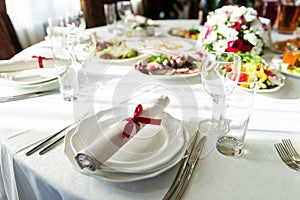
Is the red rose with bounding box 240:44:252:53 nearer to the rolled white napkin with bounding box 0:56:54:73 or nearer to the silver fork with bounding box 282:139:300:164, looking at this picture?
the silver fork with bounding box 282:139:300:164

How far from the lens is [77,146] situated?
598 millimetres

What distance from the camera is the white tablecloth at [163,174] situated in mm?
537

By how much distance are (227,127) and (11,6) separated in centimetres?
205

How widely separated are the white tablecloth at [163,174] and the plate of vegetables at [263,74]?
0.03 metres

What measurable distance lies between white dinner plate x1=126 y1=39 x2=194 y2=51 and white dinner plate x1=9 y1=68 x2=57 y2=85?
499mm

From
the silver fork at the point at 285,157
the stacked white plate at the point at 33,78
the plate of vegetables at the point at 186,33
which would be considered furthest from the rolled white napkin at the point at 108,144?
the plate of vegetables at the point at 186,33

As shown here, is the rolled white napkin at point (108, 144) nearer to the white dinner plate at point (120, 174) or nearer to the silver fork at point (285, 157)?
the white dinner plate at point (120, 174)

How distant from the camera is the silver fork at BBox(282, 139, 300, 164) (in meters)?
0.62

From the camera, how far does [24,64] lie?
104 centimetres

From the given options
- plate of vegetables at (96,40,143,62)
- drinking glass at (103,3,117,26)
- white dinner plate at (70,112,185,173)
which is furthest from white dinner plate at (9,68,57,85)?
drinking glass at (103,3,117,26)

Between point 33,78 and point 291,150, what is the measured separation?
86 cm

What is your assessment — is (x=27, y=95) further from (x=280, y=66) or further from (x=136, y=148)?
(x=280, y=66)

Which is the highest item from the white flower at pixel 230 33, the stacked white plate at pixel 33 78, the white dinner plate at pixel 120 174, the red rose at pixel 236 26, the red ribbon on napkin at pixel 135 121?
the red rose at pixel 236 26

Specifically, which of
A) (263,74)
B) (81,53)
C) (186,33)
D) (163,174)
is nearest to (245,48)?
(263,74)
